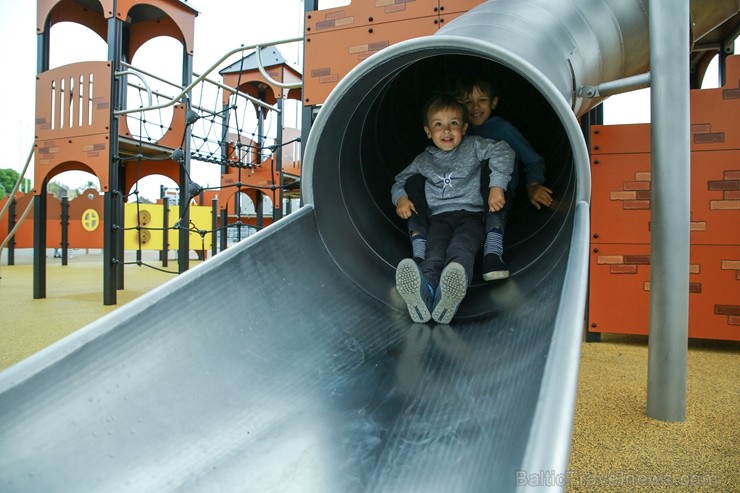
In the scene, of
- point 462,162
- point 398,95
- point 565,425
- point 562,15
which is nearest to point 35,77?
point 398,95

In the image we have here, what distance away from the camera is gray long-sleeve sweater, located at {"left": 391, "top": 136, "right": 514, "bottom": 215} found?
5.96 ft

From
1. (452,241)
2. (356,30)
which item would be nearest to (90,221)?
(356,30)

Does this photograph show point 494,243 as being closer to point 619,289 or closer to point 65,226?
point 619,289

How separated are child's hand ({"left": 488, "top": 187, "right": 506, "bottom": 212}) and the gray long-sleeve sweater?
11 centimetres

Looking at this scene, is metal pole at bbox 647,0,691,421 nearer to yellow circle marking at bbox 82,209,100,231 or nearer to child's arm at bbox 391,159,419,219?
child's arm at bbox 391,159,419,219

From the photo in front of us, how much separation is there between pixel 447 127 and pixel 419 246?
0.47 meters

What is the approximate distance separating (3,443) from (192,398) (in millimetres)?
314

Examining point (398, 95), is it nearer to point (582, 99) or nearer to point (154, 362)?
point (582, 99)

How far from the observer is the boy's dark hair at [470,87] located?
209 centimetres

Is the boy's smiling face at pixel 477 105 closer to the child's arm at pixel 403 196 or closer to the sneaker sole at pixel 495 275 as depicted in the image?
the child's arm at pixel 403 196

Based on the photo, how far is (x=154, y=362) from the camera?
1.01m

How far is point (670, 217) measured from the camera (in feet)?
4.66

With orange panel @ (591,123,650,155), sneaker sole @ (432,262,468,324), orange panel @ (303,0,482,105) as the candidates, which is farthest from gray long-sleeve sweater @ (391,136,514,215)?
orange panel @ (591,123,650,155)

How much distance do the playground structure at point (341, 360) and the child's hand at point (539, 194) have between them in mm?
56
